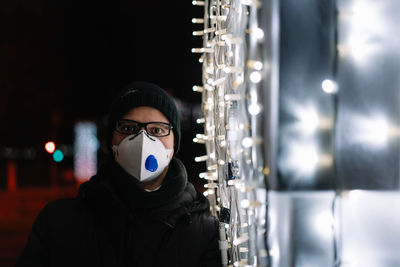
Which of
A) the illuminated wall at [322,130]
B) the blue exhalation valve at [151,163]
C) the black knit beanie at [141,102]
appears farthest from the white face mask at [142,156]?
the illuminated wall at [322,130]

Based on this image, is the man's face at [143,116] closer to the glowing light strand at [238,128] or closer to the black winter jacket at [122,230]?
the black winter jacket at [122,230]

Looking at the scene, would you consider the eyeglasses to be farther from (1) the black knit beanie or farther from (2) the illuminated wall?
(2) the illuminated wall

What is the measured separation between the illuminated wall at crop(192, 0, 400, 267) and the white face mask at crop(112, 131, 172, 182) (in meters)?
0.75

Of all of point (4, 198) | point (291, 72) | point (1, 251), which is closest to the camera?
point (291, 72)

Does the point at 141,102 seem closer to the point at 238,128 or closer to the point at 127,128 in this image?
the point at 127,128

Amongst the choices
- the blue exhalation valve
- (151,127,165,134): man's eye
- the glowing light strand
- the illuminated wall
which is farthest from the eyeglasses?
the illuminated wall

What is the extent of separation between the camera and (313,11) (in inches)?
79.1

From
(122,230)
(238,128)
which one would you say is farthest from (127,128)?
(238,128)

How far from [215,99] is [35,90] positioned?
722 inches

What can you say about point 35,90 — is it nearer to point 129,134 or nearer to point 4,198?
point 4,198

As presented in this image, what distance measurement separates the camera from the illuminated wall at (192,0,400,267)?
1.96 metres

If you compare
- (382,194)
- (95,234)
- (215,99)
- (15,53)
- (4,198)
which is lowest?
(4,198)

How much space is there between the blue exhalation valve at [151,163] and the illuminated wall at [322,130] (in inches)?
28.6

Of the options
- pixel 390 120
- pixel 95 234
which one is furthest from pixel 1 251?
pixel 390 120
